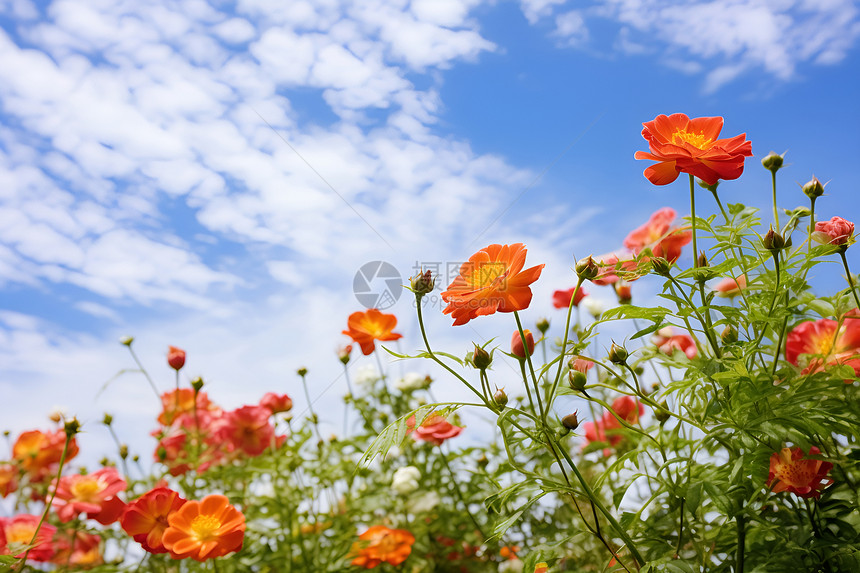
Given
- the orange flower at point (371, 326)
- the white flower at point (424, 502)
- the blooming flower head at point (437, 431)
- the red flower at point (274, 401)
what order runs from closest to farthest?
the orange flower at point (371, 326) < the blooming flower head at point (437, 431) < the white flower at point (424, 502) < the red flower at point (274, 401)

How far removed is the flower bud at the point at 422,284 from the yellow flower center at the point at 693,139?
368 millimetres

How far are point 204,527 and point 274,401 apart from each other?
1.92 feet

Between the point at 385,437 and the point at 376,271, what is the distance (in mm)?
612

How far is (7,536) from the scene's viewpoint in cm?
131

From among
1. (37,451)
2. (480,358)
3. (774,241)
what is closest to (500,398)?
(480,358)

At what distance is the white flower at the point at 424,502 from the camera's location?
143 centimetres

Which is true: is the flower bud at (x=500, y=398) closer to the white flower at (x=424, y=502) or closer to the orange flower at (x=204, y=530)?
the orange flower at (x=204, y=530)

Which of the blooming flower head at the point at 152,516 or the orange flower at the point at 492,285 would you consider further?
the blooming flower head at the point at 152,516

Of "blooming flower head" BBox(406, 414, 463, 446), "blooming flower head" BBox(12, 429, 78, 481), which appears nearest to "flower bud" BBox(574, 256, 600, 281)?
"blooming flower head" BBox(406, 414, 463, 446)

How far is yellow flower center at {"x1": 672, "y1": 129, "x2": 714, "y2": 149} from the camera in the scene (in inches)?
32.2

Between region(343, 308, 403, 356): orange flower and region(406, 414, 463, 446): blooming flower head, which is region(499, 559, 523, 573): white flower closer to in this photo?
region(406, 414, 463, 446): blooming flower head

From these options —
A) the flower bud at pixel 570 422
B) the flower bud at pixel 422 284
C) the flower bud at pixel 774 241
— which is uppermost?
the flower bud at pixel 422 284

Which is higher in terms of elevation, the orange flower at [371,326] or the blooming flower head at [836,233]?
the orange flower at [371,326]

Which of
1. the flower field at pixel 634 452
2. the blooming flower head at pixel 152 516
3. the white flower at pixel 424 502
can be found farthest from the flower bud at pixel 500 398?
the white flower at pixel 424 502
